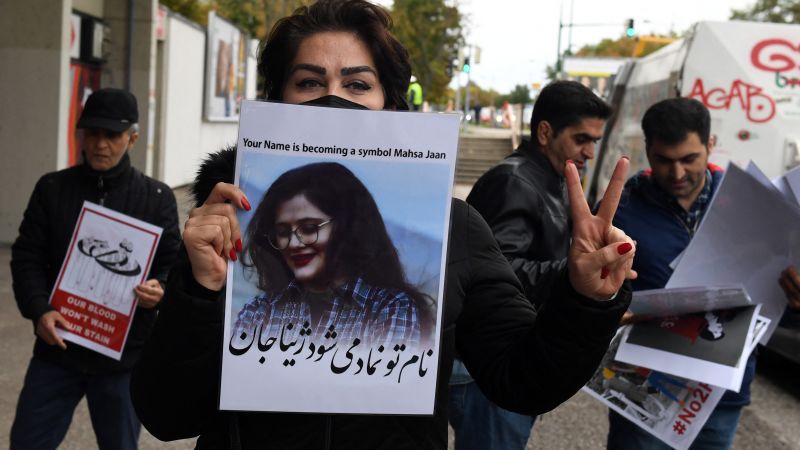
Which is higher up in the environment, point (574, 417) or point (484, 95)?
point (484, 95)

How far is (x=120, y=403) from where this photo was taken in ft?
11.2

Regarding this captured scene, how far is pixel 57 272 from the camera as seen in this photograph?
3447mm

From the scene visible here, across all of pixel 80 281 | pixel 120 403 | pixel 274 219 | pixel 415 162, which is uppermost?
pixel 415 162

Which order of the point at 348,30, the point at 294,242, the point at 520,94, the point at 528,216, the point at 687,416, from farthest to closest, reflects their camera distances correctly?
the point at 520,94 < the point at 528,216 < the point at 687,416 < the point at 348,30 < the point at 294,242

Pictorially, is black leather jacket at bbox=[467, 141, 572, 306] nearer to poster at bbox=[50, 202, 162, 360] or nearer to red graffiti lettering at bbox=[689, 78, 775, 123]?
poster at bbox=[50, 202, 162, 360]

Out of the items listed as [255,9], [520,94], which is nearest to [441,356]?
[255,9]

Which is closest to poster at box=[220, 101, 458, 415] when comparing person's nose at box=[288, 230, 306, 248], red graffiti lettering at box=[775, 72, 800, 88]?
person's nose at box=[288, 230, 306, 248]

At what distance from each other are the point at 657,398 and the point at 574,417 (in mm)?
2887

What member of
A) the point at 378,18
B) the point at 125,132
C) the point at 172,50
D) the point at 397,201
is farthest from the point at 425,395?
the point at 172,50

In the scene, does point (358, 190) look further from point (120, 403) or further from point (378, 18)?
point (120, 403)

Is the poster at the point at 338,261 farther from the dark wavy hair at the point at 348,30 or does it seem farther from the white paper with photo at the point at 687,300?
the white paper with photo at the point at 687,300

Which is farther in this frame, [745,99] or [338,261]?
[745,99]

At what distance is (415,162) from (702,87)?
21.1 feet

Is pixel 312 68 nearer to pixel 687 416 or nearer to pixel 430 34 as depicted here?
→ pixel 687 416
